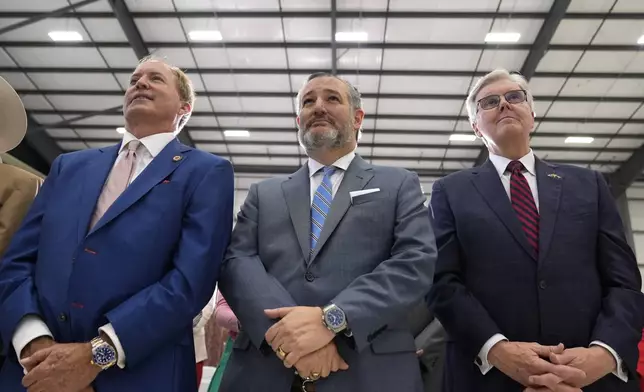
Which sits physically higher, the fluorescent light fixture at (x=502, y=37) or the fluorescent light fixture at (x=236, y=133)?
the fluorescent light fixture at (x=502, y=37)

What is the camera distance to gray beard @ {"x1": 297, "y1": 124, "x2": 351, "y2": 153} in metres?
2.21

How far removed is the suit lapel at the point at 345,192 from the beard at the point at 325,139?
0.33 feet

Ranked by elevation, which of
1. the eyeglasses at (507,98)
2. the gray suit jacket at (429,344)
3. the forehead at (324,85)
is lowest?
the gray suit jacket at (429,344)

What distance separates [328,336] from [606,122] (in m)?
12.7

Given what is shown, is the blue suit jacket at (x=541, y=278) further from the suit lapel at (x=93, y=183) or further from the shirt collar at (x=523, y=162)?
the suit lapel at (x=93, y=183)

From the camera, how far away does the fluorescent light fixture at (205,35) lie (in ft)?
32.1

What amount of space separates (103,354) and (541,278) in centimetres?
152

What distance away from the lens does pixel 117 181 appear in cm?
204

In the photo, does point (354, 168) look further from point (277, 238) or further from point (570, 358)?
point (570, 358)

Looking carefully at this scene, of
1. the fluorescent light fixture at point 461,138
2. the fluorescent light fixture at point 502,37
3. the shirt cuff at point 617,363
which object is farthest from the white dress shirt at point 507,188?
the fluorescent light fixture at point 461,138

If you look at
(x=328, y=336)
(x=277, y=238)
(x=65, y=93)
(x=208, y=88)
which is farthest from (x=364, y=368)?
(x=65, y=93)

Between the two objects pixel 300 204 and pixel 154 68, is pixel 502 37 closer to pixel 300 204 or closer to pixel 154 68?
pixel 154 68

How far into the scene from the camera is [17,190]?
215cm

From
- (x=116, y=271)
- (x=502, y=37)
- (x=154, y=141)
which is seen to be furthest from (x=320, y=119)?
(x=502, y=37)
